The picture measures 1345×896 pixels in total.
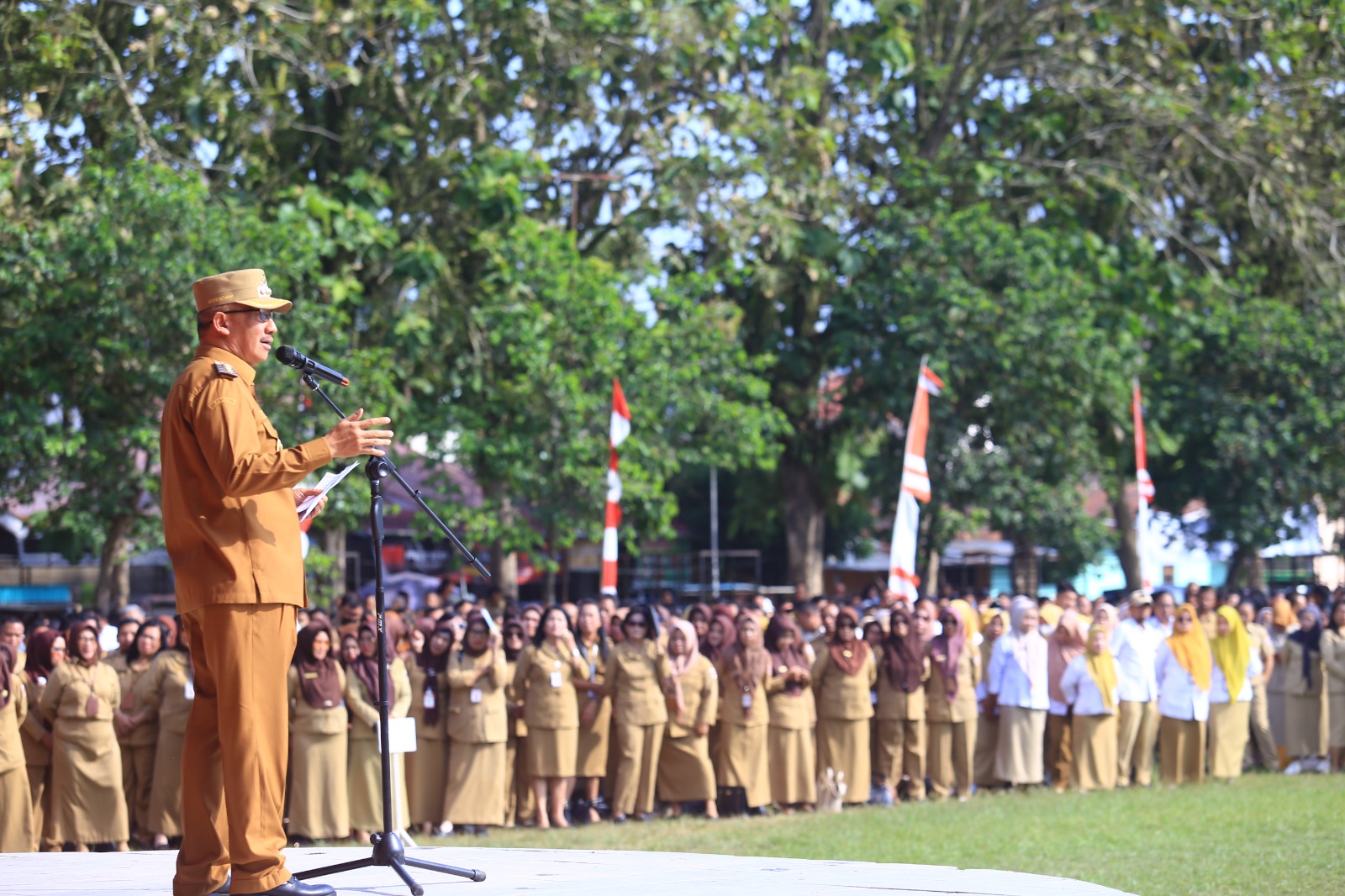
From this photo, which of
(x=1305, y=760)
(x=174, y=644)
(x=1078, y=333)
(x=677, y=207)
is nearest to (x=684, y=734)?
(x=174, y=644)

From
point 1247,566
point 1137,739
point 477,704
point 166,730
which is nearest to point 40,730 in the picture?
point 166,730

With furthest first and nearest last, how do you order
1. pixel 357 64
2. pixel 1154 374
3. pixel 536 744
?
pixel 1154 374 < pixel 357 64 < pixel 536 744

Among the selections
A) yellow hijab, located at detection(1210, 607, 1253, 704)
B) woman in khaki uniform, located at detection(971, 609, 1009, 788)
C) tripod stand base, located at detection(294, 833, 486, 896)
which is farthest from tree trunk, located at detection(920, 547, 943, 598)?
tripod stand base, located at detection(294, 833, 486, 896)

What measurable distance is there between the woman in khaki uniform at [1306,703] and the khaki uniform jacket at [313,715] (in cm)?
867

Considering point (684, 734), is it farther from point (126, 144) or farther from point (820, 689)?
point (126, 144)

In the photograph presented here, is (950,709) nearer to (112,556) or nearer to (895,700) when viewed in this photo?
(895,700)

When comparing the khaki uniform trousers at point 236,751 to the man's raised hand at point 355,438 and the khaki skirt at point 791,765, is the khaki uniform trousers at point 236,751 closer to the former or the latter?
the man's raised hand at point 355,438

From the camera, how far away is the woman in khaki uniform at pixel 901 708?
1275 centimetres

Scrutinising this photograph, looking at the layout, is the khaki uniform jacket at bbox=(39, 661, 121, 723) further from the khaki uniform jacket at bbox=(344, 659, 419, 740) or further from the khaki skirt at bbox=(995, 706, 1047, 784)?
the khaki skirt at bbox=(995, 706, 1047, 784)

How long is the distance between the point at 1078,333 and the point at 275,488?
16781 mm

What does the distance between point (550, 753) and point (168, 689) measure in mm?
2781

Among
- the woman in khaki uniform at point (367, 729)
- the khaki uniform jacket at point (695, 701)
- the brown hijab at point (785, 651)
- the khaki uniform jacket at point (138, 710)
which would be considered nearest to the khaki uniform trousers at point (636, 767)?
the khaki uniform jacket at point (695, 701)

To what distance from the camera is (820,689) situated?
12711mm

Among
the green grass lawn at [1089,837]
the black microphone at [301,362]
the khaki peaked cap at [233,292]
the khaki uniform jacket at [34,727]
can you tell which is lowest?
the green grass lawn at [1089,837]
